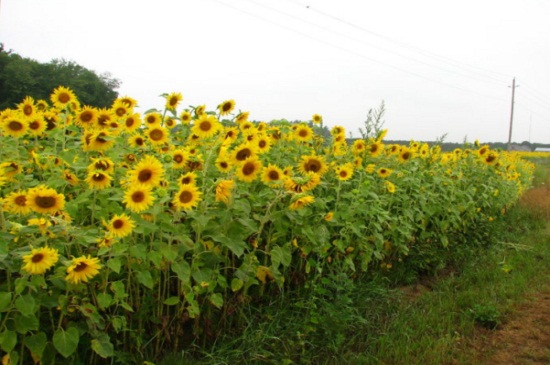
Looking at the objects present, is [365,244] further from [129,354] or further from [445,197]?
[129,354]

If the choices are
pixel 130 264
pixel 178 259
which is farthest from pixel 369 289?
pixel 130 264

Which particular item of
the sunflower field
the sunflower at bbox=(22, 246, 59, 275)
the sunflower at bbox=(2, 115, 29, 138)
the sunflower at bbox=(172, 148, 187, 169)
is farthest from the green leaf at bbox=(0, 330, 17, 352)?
the sunflower at bbox=(2, 115, 29, 138)

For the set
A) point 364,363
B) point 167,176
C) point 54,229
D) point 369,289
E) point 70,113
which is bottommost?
point 364,363

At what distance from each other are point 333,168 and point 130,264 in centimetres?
201

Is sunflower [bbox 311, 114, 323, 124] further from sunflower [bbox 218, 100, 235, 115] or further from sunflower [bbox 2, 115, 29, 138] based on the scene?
sunflower [bbox 2, 115, 29, 138]

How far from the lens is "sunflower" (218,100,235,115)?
3.24 metres

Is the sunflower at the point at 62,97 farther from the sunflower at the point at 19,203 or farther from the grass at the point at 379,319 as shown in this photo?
the grass at the point at 379,319

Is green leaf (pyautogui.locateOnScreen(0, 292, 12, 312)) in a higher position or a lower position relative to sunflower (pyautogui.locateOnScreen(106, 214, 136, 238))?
lower

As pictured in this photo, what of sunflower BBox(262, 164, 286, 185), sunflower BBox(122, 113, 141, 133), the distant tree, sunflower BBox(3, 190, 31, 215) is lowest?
sunflower BBox(3, 190, 31, 215)

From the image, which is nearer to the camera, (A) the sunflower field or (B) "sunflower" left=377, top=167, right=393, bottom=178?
(A) the sunflower field

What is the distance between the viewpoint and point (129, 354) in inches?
88.4

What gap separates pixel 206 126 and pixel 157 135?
34 centimetres

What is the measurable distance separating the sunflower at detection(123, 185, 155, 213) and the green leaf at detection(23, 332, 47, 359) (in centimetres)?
62

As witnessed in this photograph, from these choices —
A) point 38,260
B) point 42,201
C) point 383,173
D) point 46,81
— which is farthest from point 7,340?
point 46,81
